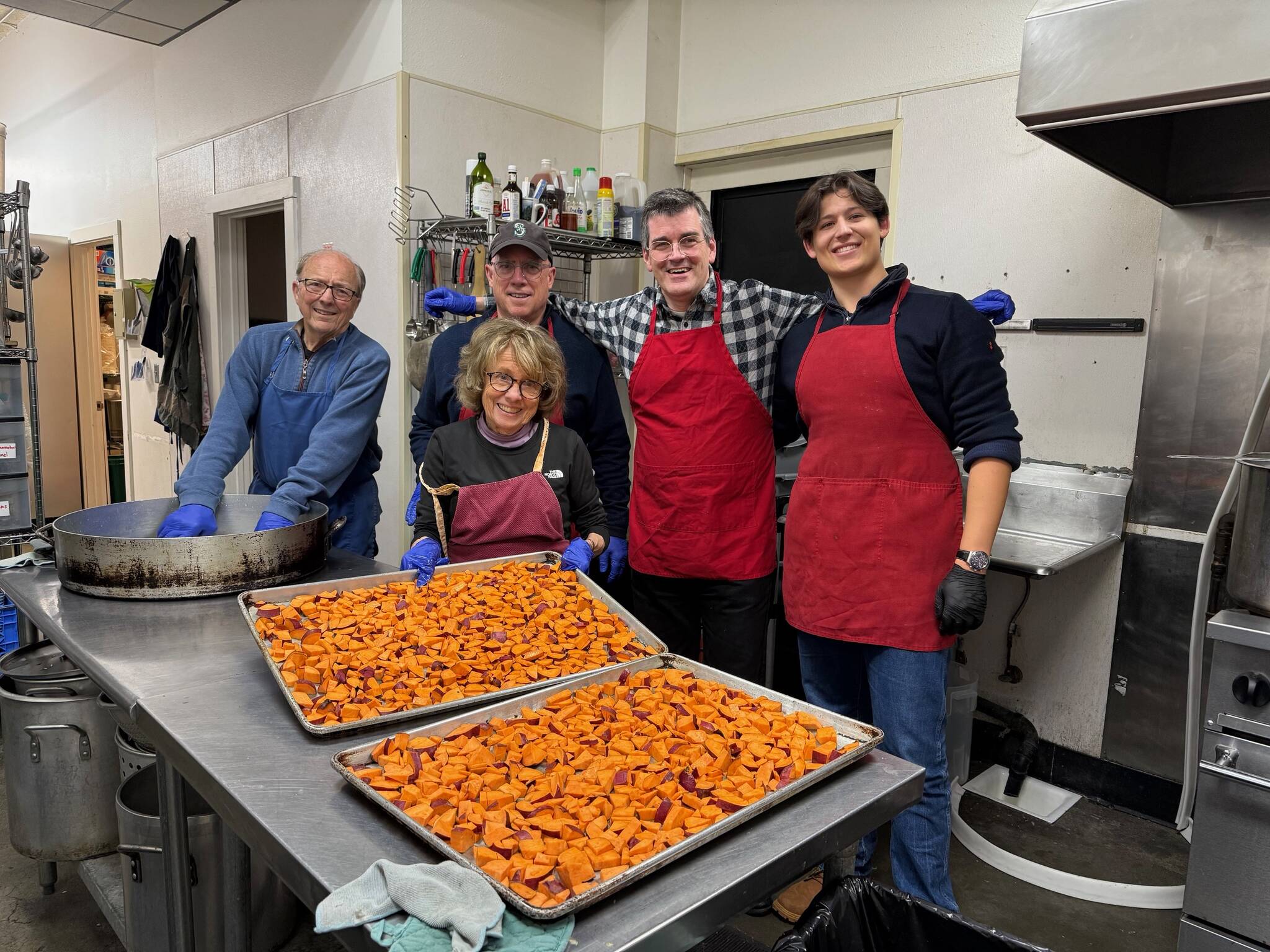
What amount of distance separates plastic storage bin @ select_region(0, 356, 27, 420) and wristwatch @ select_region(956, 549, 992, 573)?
3.65 m

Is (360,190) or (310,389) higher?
(360,190)

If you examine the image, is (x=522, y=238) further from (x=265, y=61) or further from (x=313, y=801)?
(x=265, y=61)

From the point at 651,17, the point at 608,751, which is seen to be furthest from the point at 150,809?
the point at 651,17

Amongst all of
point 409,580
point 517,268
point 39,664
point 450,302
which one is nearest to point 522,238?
point 517,268

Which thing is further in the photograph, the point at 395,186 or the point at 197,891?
the point at 395,186

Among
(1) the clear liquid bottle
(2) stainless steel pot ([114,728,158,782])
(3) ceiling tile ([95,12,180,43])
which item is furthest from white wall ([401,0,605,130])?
(2) stainless steel pot ([114,728,158,782])

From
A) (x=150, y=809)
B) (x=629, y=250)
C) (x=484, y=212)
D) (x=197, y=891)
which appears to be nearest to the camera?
(x=197, y=891)

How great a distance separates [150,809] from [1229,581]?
105 inches

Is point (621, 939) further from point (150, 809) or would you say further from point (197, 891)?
point (150, 809)

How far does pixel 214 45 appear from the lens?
16.0ft

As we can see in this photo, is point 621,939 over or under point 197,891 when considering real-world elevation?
over

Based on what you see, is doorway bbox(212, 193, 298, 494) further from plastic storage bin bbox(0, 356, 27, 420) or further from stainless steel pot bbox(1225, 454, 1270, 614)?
stainless steel pot bbox(1225, 454, 1270, 614)

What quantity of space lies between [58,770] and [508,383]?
1.66 metres

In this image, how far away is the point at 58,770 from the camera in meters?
2.34
